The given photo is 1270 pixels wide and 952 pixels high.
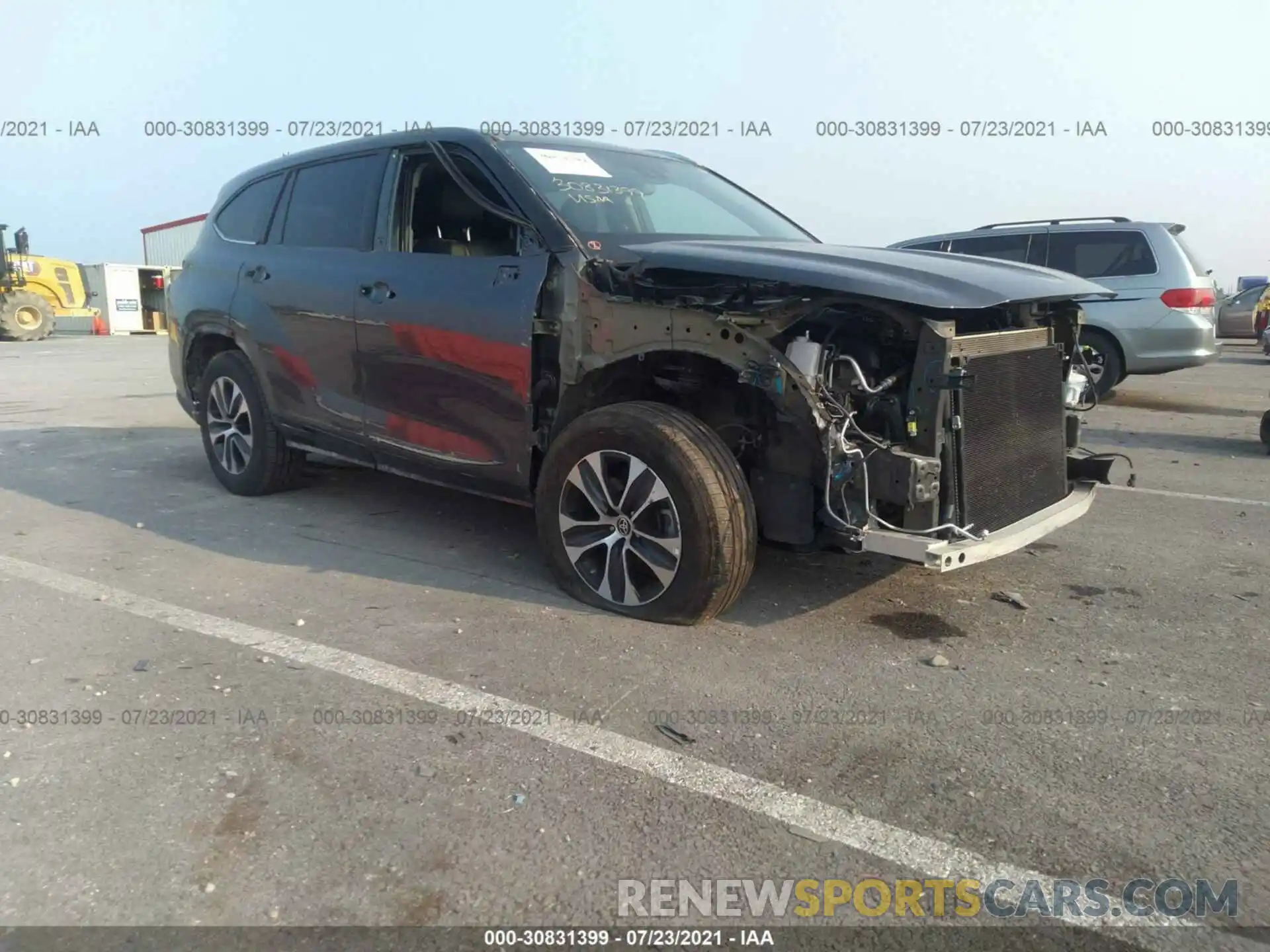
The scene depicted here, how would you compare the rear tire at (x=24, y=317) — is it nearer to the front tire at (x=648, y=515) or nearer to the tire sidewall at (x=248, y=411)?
the tire sidewall at (x=248, y=411)

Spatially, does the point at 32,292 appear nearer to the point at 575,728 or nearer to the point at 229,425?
the point at 229,425

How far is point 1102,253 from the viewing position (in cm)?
1042

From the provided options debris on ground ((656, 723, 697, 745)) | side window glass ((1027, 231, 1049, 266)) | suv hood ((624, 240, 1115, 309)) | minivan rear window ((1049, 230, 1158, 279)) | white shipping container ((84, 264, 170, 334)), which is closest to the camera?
debris on ground ((656, 723, 697, 745))

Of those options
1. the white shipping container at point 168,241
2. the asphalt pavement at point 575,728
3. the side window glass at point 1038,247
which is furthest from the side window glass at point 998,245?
the white shipping container at point 168,241

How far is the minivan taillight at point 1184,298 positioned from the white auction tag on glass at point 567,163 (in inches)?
296

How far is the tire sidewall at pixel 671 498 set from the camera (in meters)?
3.67

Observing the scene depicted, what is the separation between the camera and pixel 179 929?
7.19ft

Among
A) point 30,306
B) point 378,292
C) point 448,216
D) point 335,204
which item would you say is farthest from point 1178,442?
point 30,306

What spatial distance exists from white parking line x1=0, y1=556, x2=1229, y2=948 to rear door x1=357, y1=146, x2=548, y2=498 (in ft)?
3.79

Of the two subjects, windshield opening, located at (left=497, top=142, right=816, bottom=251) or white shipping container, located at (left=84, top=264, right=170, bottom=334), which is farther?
white shipping container, located at (left=84, top=264, right=170, bottom=334)

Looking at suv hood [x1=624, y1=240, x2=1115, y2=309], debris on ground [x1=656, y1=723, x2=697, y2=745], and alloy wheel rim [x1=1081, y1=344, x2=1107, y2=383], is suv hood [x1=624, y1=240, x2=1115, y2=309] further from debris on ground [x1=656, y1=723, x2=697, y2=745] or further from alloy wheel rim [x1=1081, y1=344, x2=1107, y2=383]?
alloy wheel rim [x1=1081, y1=344, x2=1107, y2=383]

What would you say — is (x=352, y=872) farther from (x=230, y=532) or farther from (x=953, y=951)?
(x=230, y=532)

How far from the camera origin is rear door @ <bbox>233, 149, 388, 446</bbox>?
4973 millimetres

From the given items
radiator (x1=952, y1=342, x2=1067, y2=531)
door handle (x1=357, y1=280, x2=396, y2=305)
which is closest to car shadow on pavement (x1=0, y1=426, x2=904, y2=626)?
radiator (x1=952, y1=342, x2=1067, y2=531)
